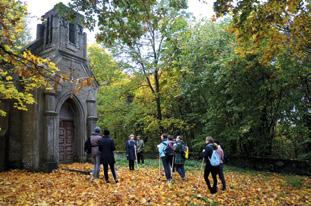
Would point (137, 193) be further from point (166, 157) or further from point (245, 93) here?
point (245, 93)

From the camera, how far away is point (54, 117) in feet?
48.9

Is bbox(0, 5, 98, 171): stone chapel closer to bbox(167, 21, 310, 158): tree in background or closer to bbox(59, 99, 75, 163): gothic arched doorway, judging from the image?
bbox(59, 99, 75, 163): gothic arched doorway

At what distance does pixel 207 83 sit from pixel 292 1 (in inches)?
475

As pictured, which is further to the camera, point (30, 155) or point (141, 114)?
point (141, 114)

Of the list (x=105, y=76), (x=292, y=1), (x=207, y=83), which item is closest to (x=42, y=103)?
(x=207, y=83)

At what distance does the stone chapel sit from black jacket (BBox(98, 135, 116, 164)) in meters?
5.40

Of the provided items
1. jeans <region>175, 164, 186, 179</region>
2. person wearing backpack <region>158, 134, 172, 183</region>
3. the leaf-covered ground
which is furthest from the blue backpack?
jeans <region>175, 164, 186, 179</region>

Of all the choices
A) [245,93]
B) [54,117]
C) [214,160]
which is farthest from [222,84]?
[54,117]

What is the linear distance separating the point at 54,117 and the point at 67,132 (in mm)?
2406

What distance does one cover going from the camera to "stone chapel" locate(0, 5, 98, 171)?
47.5 feet

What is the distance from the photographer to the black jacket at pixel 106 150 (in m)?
10.2

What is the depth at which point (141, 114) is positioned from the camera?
89.5 ft

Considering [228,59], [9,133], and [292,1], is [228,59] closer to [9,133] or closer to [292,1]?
[292,1]

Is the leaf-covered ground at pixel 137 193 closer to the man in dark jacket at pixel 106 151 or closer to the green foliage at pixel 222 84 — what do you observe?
the man in dark jacket at pixel 106 151
